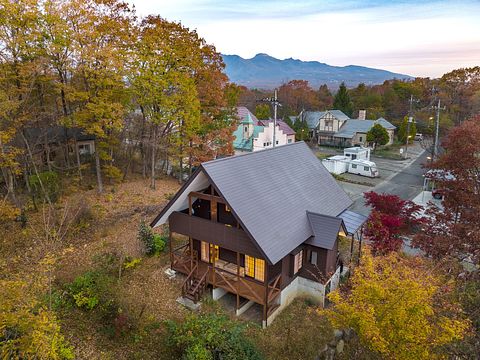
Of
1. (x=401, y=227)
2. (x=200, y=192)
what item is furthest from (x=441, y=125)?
(x=200, y=192)

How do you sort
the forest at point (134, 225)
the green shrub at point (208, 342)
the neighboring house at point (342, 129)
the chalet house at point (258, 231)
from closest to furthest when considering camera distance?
Result: the forest at point (134, 225) < the green shrub at point (208, 342) < the chalet house at point (258, 231) < the neighboring house at point (342, 129)

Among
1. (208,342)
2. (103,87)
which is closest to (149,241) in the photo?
(208,342)

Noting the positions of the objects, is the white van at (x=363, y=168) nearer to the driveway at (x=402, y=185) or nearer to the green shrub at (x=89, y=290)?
the driveway at (x=402, y=185)

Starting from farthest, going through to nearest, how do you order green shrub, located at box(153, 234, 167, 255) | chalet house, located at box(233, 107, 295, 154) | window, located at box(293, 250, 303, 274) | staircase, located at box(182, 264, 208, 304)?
chalet house, located at box(233, 107, 295, 154)
green shrub, located at box(153, 234, 167, 255)
window, located at box(293, 250, 303, 274)
staircase, located at box(182, 264, 208, 304)

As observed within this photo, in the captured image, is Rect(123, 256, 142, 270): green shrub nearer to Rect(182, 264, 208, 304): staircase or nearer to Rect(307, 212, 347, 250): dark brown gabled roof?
Rect(182, 264, 208, 304): staircase

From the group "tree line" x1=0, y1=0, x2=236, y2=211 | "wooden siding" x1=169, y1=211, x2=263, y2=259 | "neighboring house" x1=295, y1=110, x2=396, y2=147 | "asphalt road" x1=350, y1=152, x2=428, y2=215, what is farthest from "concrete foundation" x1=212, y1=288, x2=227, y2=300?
"neighboring house" x1=295, y1=110, x2=396, y2=147

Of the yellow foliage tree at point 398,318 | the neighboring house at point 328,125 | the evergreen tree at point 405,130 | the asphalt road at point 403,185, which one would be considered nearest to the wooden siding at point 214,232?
the yellow foliage tree at point 398,318
